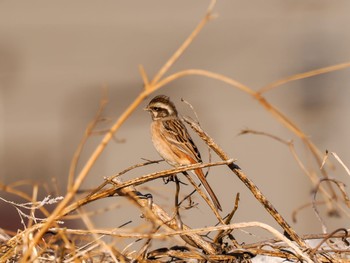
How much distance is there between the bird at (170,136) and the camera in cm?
524

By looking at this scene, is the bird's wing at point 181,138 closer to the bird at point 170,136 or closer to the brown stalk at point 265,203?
the bird at point 170,136

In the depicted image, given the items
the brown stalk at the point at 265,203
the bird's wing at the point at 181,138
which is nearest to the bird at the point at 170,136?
the bird's wing at the point at 181,138

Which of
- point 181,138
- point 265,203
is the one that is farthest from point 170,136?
point 265,203

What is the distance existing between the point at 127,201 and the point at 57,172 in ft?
20.8


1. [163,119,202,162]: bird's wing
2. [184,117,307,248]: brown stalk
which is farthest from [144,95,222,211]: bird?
[184,117,307,248]: brown stalk

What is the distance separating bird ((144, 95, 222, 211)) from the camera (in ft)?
17.2

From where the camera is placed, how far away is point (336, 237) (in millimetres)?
2111

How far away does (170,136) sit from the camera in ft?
18.0

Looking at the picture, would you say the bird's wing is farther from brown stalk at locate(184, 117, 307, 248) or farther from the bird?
brown stalk at locate(184, 117, 307, 248)

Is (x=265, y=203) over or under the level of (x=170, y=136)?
under

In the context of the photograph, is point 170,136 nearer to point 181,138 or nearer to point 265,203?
point 181,138

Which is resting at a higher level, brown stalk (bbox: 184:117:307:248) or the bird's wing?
the bird's wing

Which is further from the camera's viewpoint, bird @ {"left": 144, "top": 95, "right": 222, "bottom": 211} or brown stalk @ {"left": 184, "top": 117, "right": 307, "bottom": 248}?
bird @ {"left": 144, "top": 95, "right": 222, "bottom": 211}

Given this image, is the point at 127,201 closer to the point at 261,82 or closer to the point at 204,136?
the point at 204,136
